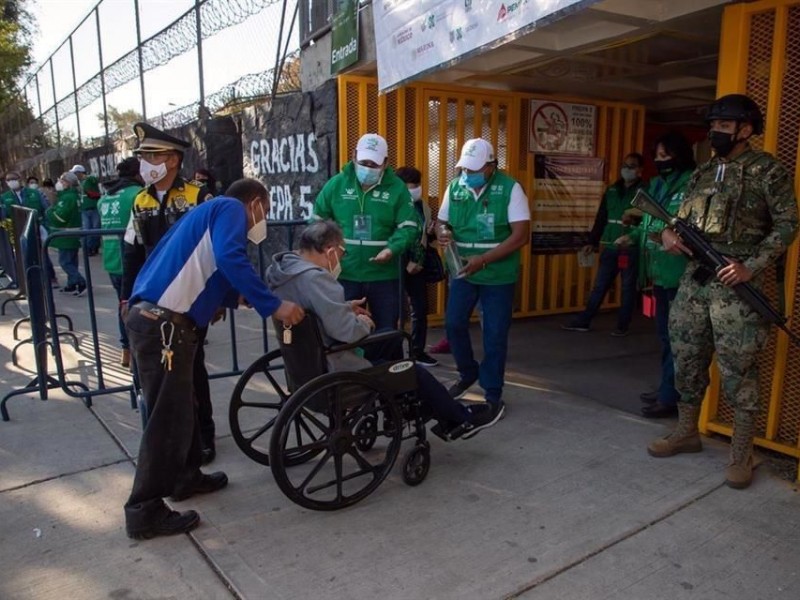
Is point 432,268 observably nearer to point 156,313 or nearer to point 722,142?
point 722,142

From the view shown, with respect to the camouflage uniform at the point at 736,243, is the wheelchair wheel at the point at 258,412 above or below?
below

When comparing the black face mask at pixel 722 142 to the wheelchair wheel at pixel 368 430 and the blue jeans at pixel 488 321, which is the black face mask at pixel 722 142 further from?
the wheelchair wheel at pixel 368 430

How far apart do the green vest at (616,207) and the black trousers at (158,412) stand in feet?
14.5

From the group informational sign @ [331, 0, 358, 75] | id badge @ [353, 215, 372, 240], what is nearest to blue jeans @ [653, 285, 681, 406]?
id badge @ [353, 215, 372, 240]

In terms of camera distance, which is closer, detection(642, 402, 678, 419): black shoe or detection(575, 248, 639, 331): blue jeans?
detection(642, 402, 678, 419): black shoe

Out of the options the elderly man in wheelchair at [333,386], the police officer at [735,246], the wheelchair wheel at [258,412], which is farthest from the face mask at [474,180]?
the wheelchair wheel at [258,412]

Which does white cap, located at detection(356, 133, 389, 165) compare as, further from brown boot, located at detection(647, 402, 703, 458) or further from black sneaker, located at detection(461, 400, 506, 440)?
brown boot, located at detection(647, 402, 703, 458)

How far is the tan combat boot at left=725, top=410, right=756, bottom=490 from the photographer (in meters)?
3.00

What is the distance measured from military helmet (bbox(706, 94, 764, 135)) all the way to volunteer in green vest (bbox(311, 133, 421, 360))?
1.85 meters

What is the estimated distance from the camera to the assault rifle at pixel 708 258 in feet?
9.30

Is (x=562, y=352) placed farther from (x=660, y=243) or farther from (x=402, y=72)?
(x=402, y=72)

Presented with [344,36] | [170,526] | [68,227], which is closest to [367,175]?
[344,36]

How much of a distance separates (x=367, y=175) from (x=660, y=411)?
93.3 inches

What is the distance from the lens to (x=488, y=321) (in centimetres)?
392
